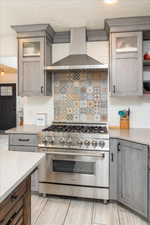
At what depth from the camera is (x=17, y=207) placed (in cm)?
130

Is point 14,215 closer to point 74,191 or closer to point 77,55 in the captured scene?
point 74,191

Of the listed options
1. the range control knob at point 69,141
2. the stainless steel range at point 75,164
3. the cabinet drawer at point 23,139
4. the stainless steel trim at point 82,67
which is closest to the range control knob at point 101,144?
the stainless steel range at point 75,164

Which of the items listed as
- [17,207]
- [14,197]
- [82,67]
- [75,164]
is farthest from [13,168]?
[82,67]

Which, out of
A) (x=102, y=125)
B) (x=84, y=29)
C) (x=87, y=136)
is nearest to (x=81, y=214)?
(x=87, y=136)

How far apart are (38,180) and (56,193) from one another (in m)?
0.32

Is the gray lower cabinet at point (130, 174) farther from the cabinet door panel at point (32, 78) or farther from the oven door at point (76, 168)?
the cabinet door panel at point (32, 78)

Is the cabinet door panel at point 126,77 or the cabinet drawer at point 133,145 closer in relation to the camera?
the cabinet drawer at point 133,145

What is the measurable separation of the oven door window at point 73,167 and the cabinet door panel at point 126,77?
1.12 metres

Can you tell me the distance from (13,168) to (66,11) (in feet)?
6.82

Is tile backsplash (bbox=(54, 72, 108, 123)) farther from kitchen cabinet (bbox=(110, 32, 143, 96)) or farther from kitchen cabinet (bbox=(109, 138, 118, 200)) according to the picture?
kitchen cabinet (bbox=(109, 138, 118, 200))

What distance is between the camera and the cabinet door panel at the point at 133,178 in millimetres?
2086

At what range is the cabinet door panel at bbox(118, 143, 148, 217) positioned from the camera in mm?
2086

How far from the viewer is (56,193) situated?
8.57 ft

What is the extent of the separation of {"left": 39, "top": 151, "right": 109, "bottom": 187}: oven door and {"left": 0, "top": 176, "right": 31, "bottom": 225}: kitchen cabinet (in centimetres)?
113
